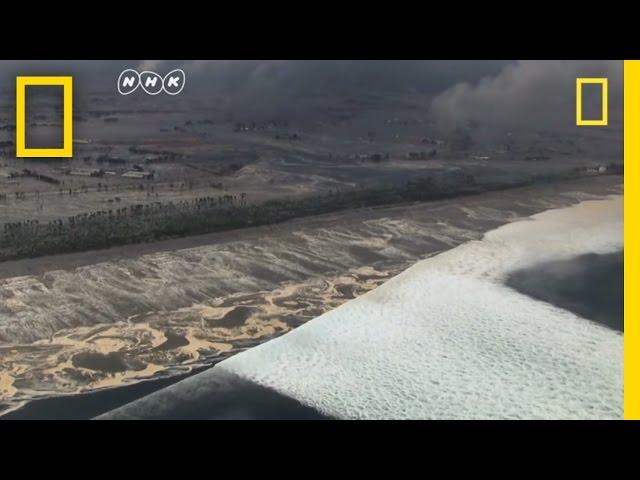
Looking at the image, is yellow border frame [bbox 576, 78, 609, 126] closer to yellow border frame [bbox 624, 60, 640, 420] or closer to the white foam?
yellow border frame [bbox 624, 60, 640, 420]

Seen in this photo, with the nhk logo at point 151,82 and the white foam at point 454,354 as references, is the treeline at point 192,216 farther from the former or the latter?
the nhk logo at point 151,82

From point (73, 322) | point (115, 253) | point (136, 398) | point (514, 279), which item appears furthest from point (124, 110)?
point (514, 279)

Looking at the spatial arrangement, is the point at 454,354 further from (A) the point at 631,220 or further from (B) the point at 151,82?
(B) the point at 151,82

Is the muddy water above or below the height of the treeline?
below

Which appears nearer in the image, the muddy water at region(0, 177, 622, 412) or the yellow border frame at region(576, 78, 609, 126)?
the muddy water at region(0, 177, 622, 412)

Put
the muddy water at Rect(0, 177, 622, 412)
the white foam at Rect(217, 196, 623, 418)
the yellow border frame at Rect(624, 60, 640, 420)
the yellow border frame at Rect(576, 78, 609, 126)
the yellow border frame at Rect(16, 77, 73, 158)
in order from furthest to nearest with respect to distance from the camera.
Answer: the yellow border frame at Rect(576, 78, 609, 126) → the yellow border frame at Rect(16, 77, 73, 158) → the yellow border frame at Rect(624, 60, 640, 420) → the muddy water at Rect(0, 177, 622, 412) → the white foam at Rect(217, 196, 623, 418)

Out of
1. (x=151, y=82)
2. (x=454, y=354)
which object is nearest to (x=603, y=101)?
(x=454, y=354)

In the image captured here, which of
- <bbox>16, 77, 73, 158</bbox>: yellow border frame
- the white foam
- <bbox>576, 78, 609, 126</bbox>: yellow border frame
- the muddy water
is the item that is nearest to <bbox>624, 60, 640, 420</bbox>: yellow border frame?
the white foam

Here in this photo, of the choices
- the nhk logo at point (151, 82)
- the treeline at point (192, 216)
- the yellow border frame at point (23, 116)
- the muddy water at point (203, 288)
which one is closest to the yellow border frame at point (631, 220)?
the muddy water at point (203, 288)
